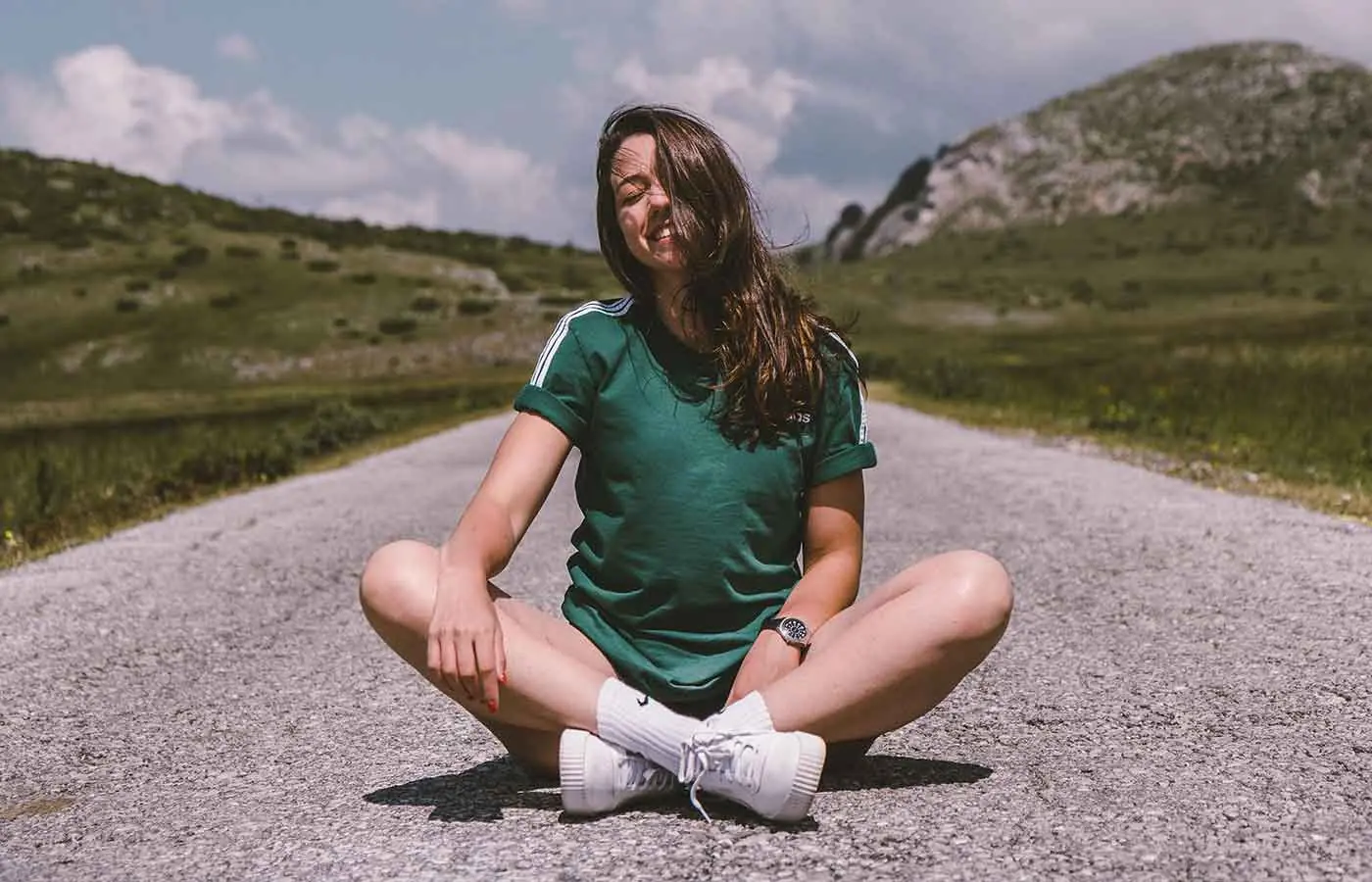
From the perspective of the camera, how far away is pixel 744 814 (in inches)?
143

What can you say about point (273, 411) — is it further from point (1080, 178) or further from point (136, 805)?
point (1080, 178)

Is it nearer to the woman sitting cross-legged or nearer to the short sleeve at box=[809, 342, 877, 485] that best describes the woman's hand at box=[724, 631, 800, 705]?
the woman sitting cross-legged

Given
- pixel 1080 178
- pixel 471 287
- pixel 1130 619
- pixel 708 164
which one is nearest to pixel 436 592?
pixel 708 164

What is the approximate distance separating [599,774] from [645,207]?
57.9 inches

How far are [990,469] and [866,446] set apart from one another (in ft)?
36.9

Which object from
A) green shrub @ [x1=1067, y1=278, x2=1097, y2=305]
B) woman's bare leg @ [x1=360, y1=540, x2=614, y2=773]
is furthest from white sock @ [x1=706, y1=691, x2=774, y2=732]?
green shrub @ [x1=1067, y1=278, x2=1097, y2=305]

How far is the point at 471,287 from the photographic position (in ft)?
251

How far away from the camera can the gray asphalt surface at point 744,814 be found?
10.9ft

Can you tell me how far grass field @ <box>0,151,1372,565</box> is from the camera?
1678 centimetres

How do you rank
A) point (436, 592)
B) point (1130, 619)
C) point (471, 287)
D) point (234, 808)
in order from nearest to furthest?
point (436, 592), point (234, 808), point (1130, 619), point (471, 287)

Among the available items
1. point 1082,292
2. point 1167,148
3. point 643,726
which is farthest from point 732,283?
point 1167,148

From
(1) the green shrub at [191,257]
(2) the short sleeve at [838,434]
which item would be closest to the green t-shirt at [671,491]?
(2) the short sleeve at [838,434]

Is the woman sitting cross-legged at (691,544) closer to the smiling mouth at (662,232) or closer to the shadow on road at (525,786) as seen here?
the smiling mouth at (662,232)

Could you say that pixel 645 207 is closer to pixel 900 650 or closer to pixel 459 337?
pixel 900 650
